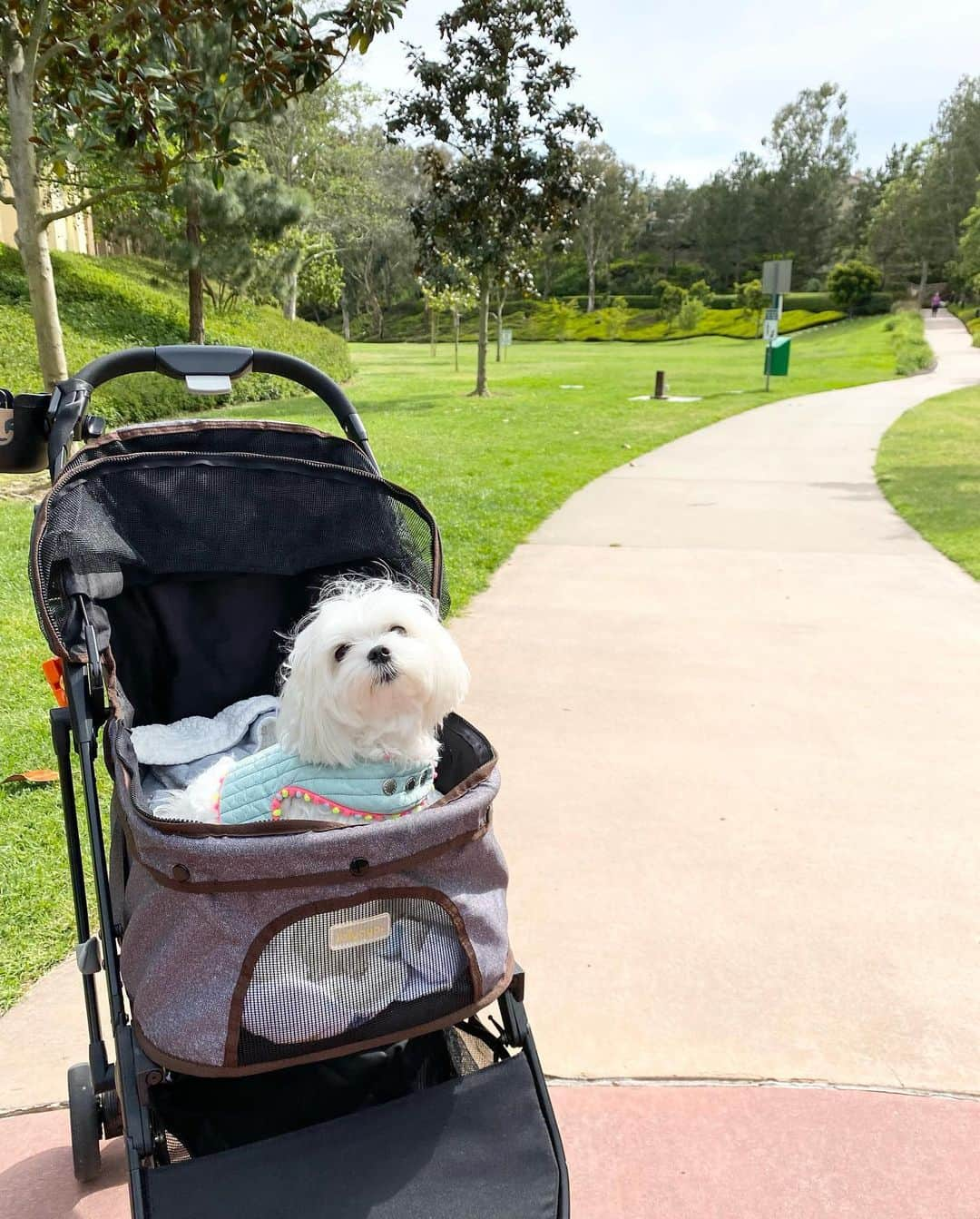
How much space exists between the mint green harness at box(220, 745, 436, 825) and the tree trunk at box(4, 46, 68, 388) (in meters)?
6.91

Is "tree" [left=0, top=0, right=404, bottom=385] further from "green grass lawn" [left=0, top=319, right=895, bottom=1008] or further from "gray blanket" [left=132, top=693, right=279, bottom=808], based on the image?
"gray blanket" [left=132, top=693, right=279, bottom=808]

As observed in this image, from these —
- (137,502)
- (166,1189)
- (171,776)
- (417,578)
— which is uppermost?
(137,502)

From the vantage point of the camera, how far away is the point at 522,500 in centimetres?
911

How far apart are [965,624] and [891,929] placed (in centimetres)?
336

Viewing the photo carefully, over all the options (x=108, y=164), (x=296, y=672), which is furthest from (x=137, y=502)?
(x=108, y=164)

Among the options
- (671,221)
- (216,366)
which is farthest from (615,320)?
(216,366)

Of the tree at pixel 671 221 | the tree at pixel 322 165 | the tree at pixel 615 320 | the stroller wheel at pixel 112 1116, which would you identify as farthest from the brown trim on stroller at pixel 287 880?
the tree at pixel 671 221

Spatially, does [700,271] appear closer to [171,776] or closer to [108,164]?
[108,164]

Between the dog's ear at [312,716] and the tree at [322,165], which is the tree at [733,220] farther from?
the dog's ear at [312,716]

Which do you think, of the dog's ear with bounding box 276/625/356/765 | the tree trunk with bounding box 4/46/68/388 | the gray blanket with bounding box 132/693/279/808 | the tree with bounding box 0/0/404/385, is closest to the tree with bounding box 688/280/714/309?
the tree trunk with bounding box 4/46/68/388

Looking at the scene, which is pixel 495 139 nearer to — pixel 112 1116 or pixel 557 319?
pixel 112 1116

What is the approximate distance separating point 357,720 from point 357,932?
0.40 metres

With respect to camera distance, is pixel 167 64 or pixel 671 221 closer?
pixel 167 64

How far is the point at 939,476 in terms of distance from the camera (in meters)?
10.8
